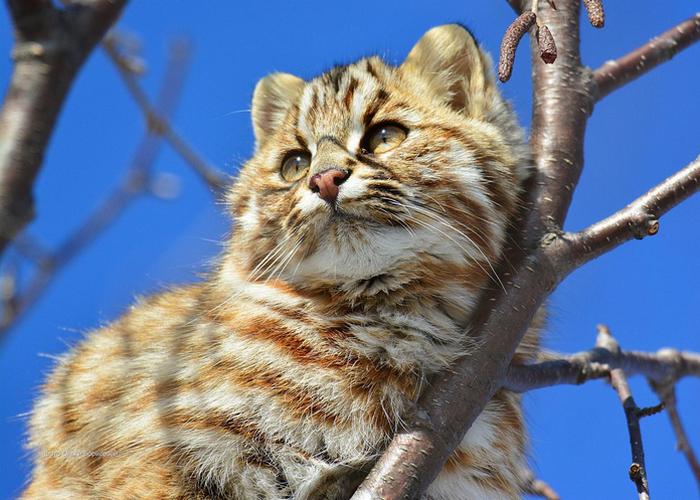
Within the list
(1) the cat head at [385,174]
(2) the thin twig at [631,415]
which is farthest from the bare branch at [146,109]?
(2) the thin twig at [631,415]

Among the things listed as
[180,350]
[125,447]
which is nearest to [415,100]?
[180,350]

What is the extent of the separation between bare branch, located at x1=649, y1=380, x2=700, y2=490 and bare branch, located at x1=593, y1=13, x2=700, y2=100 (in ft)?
4.44

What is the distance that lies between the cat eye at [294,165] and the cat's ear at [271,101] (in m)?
0.47

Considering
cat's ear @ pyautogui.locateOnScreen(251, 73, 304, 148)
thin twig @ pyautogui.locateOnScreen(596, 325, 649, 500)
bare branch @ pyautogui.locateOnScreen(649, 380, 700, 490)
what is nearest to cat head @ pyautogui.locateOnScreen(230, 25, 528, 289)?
cat's ear @ pyautogui.locateOnScreen(251, 73, 304, 148)

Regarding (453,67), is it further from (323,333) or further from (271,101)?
(323,333)

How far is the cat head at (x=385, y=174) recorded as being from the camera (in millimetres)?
3004

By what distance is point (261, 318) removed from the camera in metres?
3.10

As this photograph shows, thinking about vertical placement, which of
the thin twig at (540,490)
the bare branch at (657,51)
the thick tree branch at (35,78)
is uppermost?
the bare branch at (657,51)

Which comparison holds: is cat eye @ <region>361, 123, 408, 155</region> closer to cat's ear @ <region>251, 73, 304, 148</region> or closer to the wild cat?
the wild cat

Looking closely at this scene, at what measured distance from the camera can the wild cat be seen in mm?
2754

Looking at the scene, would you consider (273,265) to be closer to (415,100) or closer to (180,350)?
(180,350)

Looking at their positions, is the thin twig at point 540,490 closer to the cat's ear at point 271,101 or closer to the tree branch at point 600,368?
the tree branch at point 600,368

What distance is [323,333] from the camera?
2992 mm

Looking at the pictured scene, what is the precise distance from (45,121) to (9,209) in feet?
0.66
